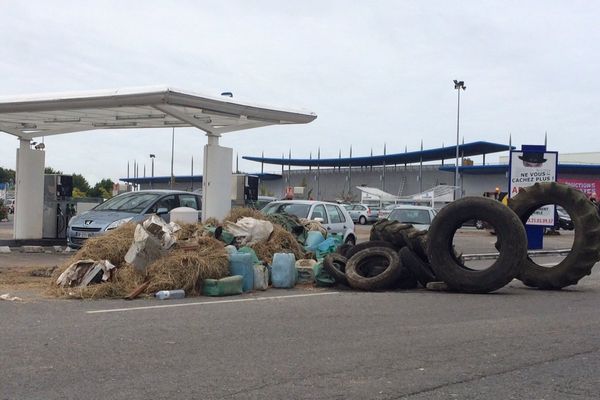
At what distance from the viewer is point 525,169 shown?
70.5 ft

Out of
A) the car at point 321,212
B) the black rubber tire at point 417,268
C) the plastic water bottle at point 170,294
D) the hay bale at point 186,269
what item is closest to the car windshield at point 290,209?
the car at point 321,212

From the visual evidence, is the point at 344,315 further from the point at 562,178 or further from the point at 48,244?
the point at 562,178

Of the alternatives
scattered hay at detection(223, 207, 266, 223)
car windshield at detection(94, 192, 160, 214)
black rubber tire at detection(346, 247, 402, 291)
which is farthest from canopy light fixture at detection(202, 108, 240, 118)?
black rubber tire at detection(346, 247, 402, 291)

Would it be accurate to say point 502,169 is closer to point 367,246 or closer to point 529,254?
point 529,254

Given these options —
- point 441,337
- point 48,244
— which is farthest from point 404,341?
point 48,244

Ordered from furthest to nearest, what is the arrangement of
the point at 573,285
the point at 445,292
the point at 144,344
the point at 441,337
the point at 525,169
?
1. the point at 525,169
2. the point at 573,285
3. the point at 445,292
4. the point at 441,337
5. the point at 144,344

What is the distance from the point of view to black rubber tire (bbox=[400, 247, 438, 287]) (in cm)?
1217

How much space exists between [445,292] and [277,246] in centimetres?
341

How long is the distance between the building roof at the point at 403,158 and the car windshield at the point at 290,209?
55.8 meters

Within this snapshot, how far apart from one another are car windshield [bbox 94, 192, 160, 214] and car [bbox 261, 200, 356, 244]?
2.86 metres

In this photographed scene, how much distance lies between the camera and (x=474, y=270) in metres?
12.0

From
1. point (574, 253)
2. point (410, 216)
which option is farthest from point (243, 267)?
point (410, 216)

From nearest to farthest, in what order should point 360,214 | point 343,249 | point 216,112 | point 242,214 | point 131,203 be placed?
point 343,249 → point 242,214 → point 216,112 → point 131,203 → point 360,214

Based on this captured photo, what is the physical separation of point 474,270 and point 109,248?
6169 mm
